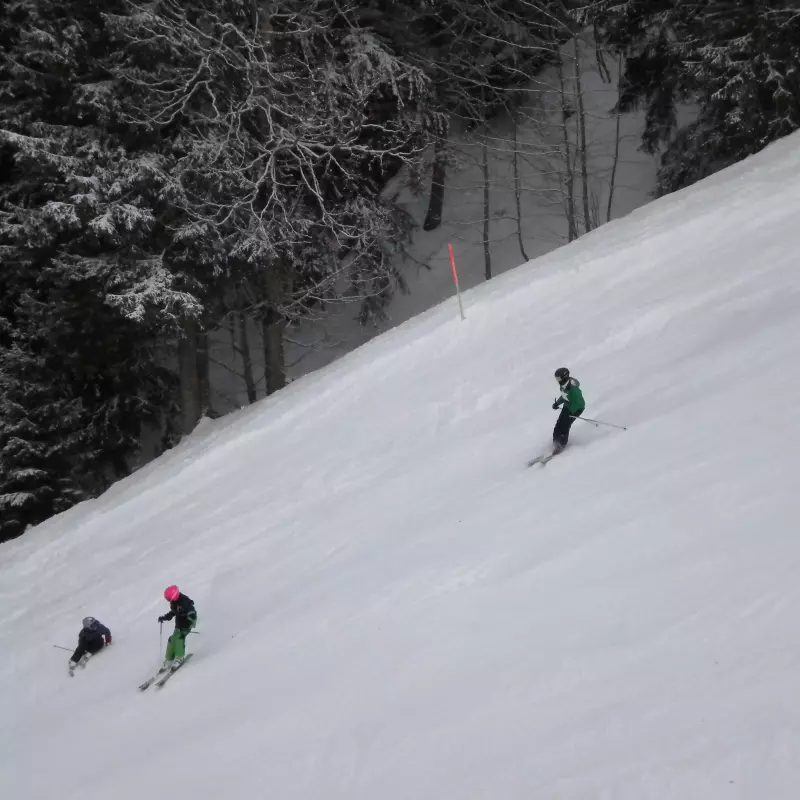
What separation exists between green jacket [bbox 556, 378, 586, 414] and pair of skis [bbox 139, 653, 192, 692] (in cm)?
503

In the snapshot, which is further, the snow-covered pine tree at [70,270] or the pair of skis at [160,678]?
the snow-covered pine tree at [70,270]

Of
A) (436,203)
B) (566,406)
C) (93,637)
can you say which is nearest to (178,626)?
(93,637)

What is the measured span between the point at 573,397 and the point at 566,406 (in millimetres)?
133

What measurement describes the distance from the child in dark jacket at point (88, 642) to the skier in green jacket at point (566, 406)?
602cm

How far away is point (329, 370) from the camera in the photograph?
51.8ft

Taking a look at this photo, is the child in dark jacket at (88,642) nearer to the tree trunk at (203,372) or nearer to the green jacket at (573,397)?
the green jacket at (573,397)

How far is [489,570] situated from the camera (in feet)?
22.0

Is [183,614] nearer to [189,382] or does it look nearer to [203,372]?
[189,382]

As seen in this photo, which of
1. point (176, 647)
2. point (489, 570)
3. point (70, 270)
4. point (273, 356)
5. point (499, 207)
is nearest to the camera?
point (489, 570)

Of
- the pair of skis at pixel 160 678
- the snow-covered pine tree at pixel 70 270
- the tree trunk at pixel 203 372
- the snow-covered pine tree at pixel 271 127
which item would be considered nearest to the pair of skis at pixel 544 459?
the pair of skis at pixel 160 678

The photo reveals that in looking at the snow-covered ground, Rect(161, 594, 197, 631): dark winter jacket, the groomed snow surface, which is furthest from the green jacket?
the snow-covered ground

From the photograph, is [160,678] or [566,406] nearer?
[160,678]

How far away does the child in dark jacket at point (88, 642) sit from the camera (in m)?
9.25

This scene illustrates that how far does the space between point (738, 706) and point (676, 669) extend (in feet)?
1.65
